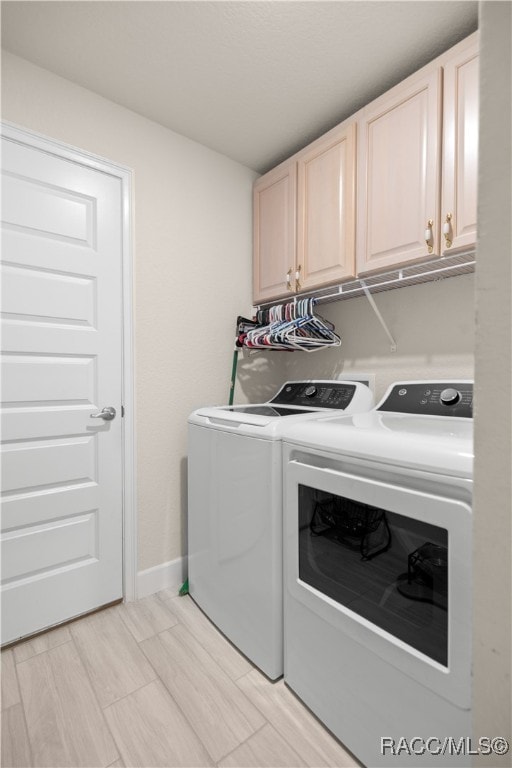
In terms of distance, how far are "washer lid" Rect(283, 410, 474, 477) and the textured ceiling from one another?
58.4 inches

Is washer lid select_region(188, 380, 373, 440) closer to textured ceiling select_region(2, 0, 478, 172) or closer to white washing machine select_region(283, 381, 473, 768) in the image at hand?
white washing machine select_region(283, 381, 473, 768)

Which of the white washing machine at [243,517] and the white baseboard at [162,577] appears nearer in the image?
the white washing machine at [243,517]

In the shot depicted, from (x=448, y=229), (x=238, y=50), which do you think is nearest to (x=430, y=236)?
(x=448, y=229)

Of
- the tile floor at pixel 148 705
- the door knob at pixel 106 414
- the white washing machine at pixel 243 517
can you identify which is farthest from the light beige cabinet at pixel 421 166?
the tile floor at pixel 148 705

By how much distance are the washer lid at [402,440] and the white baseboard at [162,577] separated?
121 cm

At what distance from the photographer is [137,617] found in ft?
5.62

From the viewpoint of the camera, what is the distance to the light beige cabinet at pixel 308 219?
1677 millimetres

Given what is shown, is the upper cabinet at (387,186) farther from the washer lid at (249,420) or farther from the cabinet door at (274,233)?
the washer lid at (249,420)

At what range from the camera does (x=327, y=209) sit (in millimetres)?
1765

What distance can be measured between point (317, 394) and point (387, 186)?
1.01m

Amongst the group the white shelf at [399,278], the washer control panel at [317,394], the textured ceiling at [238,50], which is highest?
the textured ceiling at [238,50]

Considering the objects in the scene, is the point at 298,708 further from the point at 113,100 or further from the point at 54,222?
the point at 113,100

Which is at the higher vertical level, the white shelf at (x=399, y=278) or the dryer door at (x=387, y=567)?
the white shelf at (x=399, y=278)

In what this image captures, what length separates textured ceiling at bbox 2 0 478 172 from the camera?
131 cm
